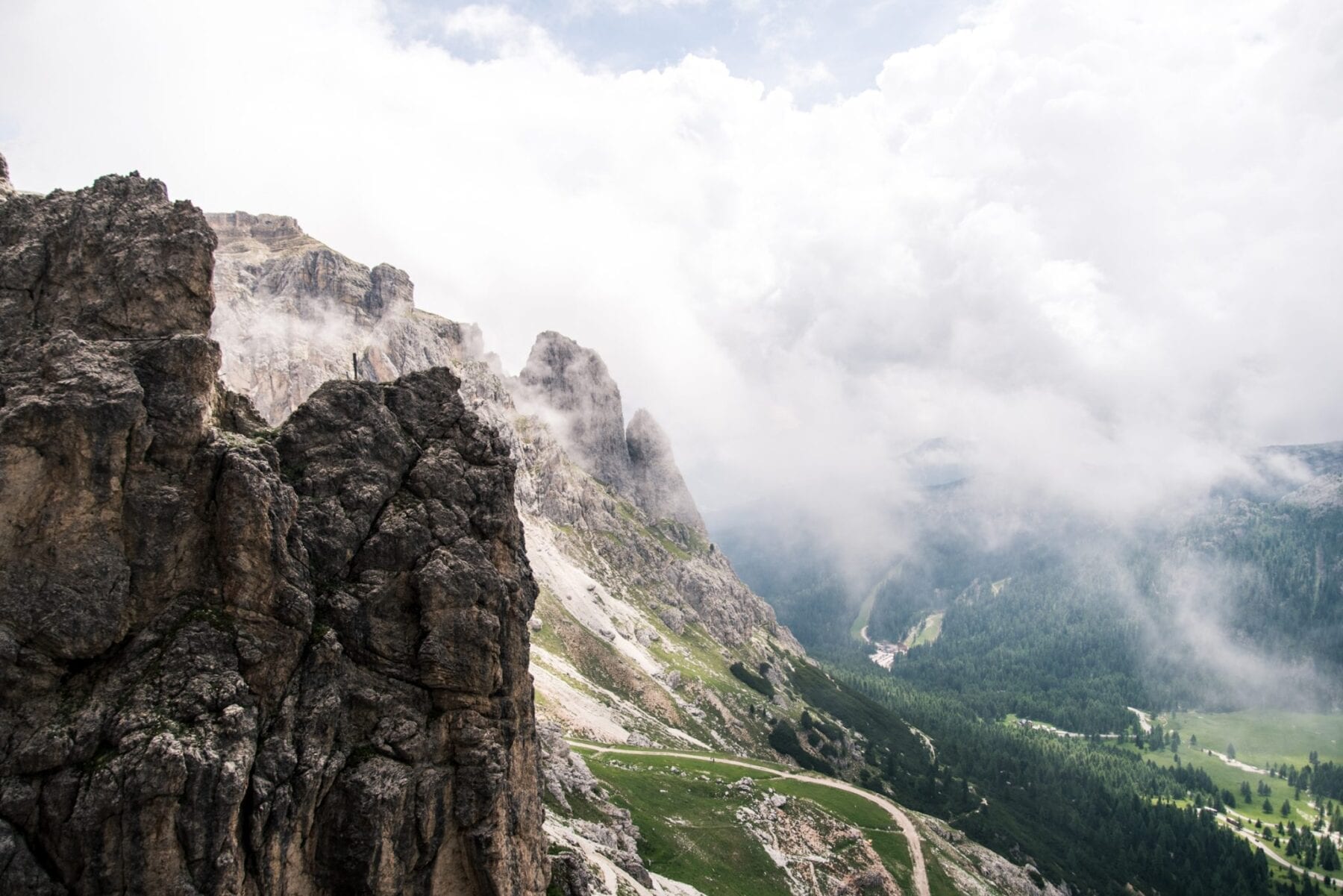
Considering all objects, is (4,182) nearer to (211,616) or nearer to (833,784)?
(211,616)

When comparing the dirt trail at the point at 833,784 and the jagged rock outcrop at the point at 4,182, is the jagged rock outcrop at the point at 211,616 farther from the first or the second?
the dirt trail at the point at 833,784

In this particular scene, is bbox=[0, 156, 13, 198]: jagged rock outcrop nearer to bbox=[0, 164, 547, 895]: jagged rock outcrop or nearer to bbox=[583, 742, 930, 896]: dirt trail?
bbox=[0, 164, 547, 895]: jagged rock outcrop

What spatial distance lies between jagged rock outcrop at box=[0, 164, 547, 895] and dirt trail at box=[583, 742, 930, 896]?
88.8 m

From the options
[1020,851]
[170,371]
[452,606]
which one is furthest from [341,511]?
[1020,851]

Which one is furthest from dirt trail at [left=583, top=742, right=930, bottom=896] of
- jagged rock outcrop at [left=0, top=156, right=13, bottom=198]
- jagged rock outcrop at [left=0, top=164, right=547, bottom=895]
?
jagged rock outcrop at [left=0, top=156, right=13, bottom=198]

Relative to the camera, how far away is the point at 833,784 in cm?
13550

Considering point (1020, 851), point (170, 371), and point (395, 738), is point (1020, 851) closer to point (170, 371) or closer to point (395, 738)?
point (395, 738)

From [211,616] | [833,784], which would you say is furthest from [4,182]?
[833,784]

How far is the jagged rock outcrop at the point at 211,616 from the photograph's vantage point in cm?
2370

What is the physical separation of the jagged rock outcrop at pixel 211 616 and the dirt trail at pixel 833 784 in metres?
88.8

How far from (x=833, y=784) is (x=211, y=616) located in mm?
132011

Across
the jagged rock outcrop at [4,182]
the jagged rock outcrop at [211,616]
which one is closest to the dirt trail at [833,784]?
the jagged rock outcrop at [211,616]

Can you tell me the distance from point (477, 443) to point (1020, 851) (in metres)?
204

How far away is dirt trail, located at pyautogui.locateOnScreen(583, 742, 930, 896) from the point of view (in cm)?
10668
